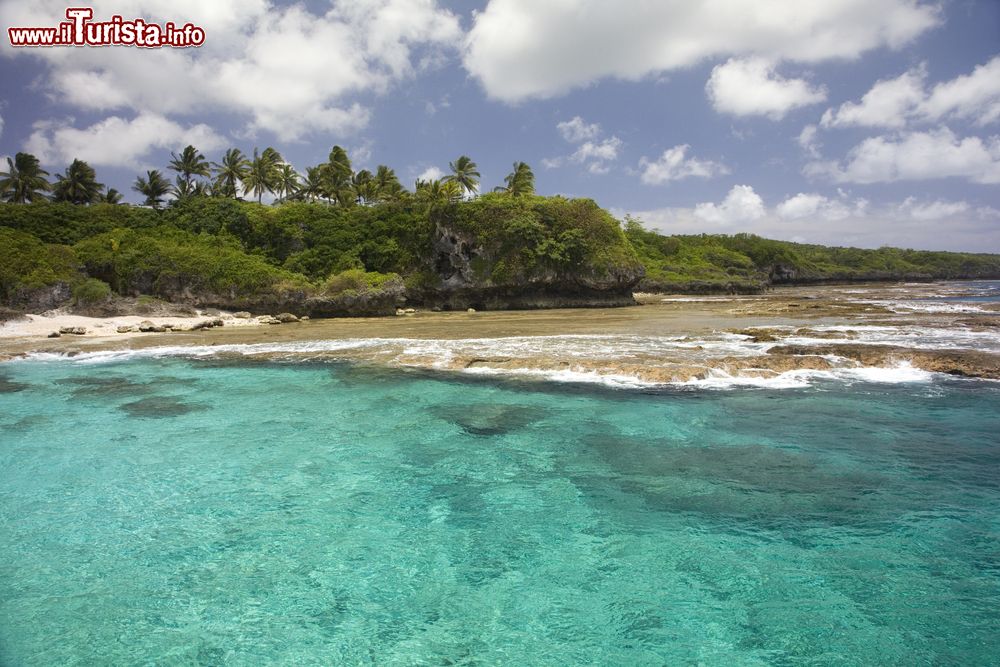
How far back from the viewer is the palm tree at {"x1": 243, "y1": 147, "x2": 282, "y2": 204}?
178 feet

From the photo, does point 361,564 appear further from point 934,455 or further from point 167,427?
point 934,455

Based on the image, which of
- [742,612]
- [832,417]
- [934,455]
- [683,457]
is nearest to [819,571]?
[742,612]

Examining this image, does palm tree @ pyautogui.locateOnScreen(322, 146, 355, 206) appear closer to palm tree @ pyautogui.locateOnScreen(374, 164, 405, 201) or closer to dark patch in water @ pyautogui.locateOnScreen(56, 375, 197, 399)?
palm tree @ pyautogui.locateOnScreen(374, 164, 405, 201)

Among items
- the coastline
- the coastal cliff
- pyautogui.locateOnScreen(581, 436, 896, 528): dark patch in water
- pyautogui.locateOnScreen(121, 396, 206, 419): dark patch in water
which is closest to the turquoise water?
pyautogui.locateOnScreen(581, 436, 896, 528): dark patch in water

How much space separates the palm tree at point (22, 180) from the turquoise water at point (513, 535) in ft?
175

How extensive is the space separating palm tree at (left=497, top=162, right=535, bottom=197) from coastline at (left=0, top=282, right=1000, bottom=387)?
29973mm

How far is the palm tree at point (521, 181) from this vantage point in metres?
56.7

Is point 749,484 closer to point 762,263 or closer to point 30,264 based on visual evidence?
point 30,264

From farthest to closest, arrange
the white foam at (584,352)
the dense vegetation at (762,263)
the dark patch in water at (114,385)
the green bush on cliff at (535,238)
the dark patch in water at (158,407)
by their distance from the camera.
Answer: the dense vegetation at (762,263)
the green bush on cliff at (535,238)
the dark patch in water at (114,385)
the white foam at (584,352)
the dark patch in water at (158,407)

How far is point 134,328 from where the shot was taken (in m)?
29.4

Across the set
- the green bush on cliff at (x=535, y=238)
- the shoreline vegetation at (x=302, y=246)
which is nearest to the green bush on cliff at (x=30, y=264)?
the shoreline vegetation at (x=302, y=246)

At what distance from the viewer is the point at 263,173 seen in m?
54.7

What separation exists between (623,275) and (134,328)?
35.4 meters

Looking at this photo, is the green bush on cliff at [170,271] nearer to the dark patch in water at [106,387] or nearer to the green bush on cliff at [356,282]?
the green bush on cliff at [356,282]
